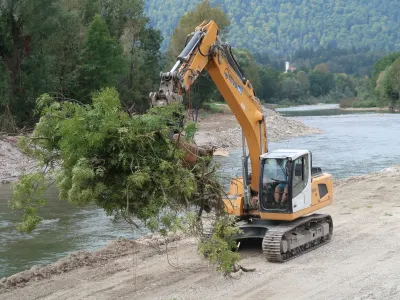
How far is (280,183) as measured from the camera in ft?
52.6

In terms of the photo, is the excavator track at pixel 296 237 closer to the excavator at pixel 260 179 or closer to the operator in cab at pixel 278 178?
the excavator at pixel 260 179

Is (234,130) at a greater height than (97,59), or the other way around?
(97,59)

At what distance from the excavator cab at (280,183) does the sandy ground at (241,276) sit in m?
1.21

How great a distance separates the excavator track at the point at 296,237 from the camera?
51.3 feet

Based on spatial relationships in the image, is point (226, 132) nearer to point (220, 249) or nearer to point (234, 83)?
point (234, 83)

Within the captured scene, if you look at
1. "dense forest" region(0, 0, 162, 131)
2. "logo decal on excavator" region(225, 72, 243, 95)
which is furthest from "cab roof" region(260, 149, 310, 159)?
"dense forest" region(0, 0, 162, 131)

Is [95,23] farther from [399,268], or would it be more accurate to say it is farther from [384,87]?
[384,87]

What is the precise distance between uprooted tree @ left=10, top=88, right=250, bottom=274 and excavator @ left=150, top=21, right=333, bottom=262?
10.5ft

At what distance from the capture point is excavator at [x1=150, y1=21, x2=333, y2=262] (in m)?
15.4

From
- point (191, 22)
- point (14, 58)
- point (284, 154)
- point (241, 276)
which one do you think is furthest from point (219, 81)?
point (191, 22)

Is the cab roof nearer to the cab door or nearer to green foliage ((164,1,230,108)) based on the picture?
the cab door

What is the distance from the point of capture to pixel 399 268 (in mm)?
15156

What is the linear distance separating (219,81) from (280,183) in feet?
8.45

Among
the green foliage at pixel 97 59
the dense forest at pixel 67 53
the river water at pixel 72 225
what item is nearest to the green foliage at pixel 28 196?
the river water at pixel 72 225
